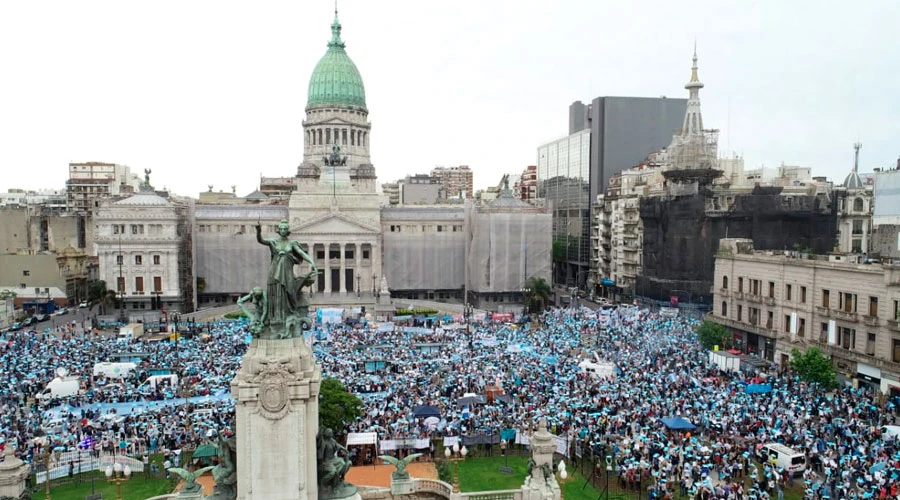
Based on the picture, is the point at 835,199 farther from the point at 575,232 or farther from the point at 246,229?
the point at 246,229

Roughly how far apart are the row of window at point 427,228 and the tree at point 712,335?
40.5 metres

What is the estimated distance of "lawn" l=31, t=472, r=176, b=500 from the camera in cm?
2434

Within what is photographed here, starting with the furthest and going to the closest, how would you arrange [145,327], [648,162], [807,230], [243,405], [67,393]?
[648,162]
[807,230]
[145,327]
[67,393]
[243,405]

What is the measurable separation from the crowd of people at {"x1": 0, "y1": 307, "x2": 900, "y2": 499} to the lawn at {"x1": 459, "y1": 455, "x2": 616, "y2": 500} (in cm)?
120

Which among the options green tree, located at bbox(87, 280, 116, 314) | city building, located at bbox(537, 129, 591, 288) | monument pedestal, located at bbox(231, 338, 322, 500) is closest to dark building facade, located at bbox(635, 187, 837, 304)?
city building, located at bbox(537, 129, 591, 288)

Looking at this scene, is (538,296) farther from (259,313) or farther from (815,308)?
(259,313)

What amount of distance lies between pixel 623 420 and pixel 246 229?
59.1 m

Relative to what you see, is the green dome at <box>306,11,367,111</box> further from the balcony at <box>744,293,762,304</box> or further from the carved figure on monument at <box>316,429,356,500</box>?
the carved figure on monument at <box>316,429,356,500</box>

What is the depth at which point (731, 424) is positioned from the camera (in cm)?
2830

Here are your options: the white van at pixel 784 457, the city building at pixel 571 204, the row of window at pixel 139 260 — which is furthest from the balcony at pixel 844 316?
the row of window at pixel 139 260

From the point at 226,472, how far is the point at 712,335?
36.6 meters

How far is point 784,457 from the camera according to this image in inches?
959

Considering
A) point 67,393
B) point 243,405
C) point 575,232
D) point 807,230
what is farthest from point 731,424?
point 575,232

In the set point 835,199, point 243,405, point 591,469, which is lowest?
point 591,469
